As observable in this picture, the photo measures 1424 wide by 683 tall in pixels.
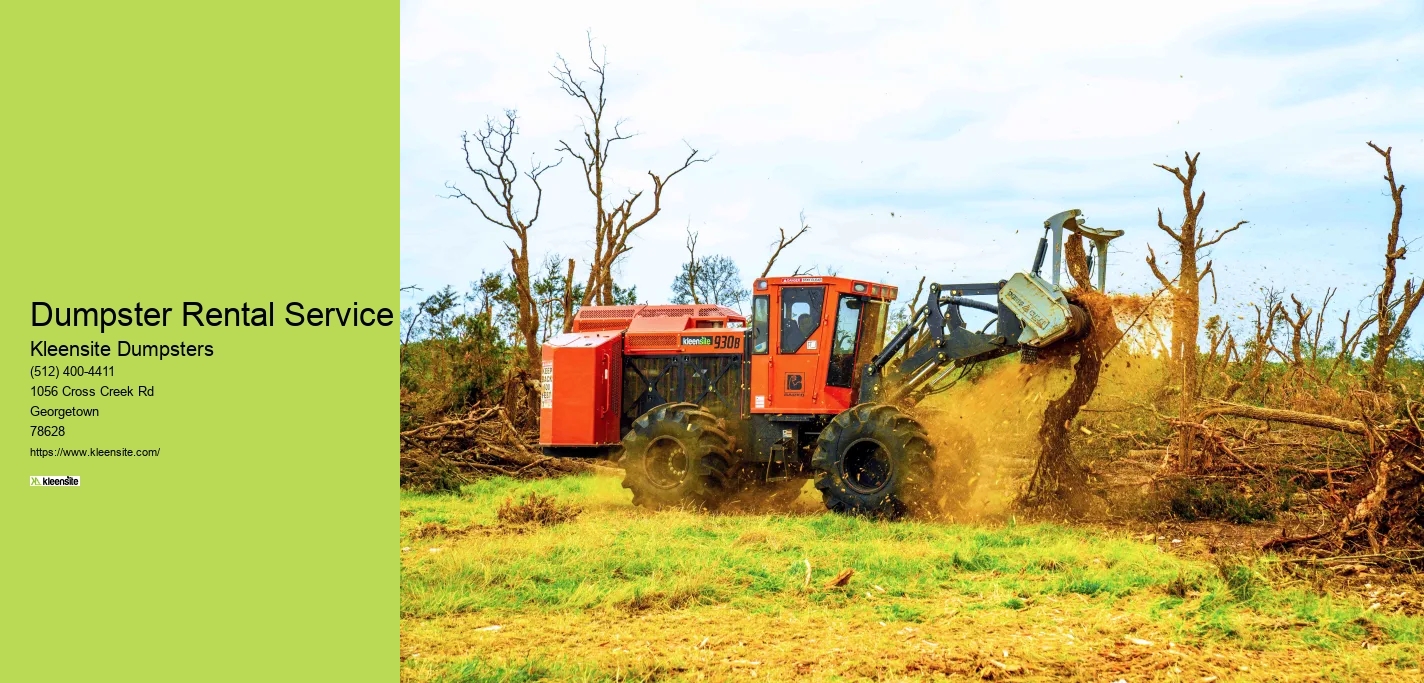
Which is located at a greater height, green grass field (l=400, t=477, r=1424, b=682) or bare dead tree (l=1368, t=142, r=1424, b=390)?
bare dead tree (l=1368, t=142, r=1424, b=390)

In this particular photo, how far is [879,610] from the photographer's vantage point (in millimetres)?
7734

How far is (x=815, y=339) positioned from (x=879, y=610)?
222 inches

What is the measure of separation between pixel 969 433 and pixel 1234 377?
10.7 metres

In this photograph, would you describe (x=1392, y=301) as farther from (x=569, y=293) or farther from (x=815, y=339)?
(x=569, y=293)

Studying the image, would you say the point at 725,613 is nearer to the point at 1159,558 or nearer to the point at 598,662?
the point at 598,662

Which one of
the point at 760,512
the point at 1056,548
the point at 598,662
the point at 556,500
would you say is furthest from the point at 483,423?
the point at 598,662

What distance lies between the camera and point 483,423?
18828 mm

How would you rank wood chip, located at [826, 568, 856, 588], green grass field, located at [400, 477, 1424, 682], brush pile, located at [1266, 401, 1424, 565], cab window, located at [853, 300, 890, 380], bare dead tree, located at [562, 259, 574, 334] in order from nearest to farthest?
green grass field, located at [400, 477, 1424, 682]
wood chip, located at [826, 568, 856, 588]
brush pile, located at [1266, 401, 1424, 565]
cab window, located at [853, 300, 890, 380]
bare dead tree, located at [562, 259, 574, 334]

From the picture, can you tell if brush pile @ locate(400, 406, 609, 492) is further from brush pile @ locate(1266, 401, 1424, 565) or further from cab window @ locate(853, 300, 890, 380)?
brush pile @ locate(1266, 401, 1424, 565)

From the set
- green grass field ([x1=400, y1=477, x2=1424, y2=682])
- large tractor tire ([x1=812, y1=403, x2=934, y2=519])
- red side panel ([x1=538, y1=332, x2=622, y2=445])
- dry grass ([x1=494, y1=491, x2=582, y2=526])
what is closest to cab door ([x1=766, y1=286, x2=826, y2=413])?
large tractor tire ([x1=812, y1=403, x2=934, y2=519])

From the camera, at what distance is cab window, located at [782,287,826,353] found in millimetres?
13047
